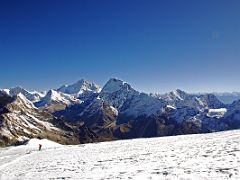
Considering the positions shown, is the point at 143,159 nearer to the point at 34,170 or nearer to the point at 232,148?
the point at 232,148

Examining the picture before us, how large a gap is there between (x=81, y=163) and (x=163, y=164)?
965cm

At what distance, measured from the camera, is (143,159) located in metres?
31.0

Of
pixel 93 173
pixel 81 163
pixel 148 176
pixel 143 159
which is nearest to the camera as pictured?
pixel 148 176

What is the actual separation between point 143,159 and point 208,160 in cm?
677

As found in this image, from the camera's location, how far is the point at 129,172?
25078mm

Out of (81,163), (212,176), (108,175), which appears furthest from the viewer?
(81,163)

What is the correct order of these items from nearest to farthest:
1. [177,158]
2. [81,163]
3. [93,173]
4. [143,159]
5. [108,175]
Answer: [108,175] < [93,173] < [177,158] < [143,159] < [81,163]

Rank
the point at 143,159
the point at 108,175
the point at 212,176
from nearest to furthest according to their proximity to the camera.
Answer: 1. the point at 212,176
2. the point at 108,175
3. the point at 143,159

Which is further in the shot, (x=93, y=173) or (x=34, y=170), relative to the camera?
(x=34, y=170)

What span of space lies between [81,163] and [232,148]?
525 inches

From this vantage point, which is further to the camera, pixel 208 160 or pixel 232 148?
pixel 232 148

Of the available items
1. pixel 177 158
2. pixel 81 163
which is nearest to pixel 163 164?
pixel 177 158

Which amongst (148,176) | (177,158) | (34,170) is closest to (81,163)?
(34,170)

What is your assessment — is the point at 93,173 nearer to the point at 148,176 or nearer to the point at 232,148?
the point at 148,176
